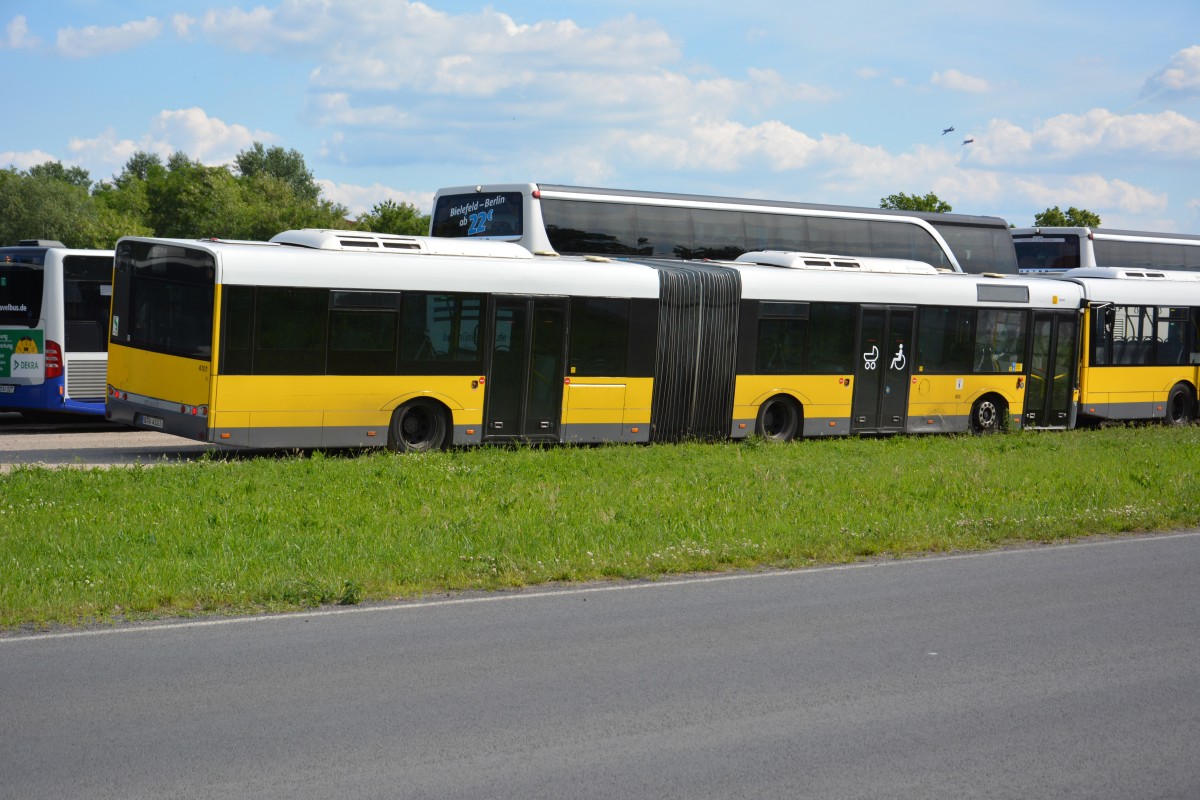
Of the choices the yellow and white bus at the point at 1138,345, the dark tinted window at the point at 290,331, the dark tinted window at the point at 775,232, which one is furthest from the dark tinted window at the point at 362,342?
the yellow and white bus at the point at 1138,345

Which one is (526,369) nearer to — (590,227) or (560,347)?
(560,347)

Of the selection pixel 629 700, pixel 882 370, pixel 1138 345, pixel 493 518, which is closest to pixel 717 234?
pixel 882 370

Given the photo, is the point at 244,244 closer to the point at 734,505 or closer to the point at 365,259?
the point at 365,259

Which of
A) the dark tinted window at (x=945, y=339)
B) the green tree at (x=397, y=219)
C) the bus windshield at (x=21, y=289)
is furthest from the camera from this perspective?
the green tree at (x=397, y=219)

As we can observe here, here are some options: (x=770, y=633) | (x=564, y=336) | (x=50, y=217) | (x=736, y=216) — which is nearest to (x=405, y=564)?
(x=770, y=633)

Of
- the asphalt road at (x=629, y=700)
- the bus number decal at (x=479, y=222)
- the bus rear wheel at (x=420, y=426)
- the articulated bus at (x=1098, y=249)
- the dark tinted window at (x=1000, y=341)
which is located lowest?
the asphalt road at (x=629, y=700)

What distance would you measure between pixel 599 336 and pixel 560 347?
770mm

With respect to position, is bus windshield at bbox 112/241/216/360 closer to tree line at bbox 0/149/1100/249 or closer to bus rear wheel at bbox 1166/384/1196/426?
bus rear wheel at bbox 1166/384/1196/426

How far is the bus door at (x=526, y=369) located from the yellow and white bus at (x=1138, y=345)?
12.8 meters

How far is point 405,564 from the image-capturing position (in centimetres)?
1088

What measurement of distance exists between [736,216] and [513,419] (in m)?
8.39

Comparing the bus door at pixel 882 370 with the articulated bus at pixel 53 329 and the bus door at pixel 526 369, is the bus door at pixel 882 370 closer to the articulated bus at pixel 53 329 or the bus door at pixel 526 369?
the bus door at pixel 526 369

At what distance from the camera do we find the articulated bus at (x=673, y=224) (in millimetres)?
24188

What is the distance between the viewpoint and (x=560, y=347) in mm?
21000
